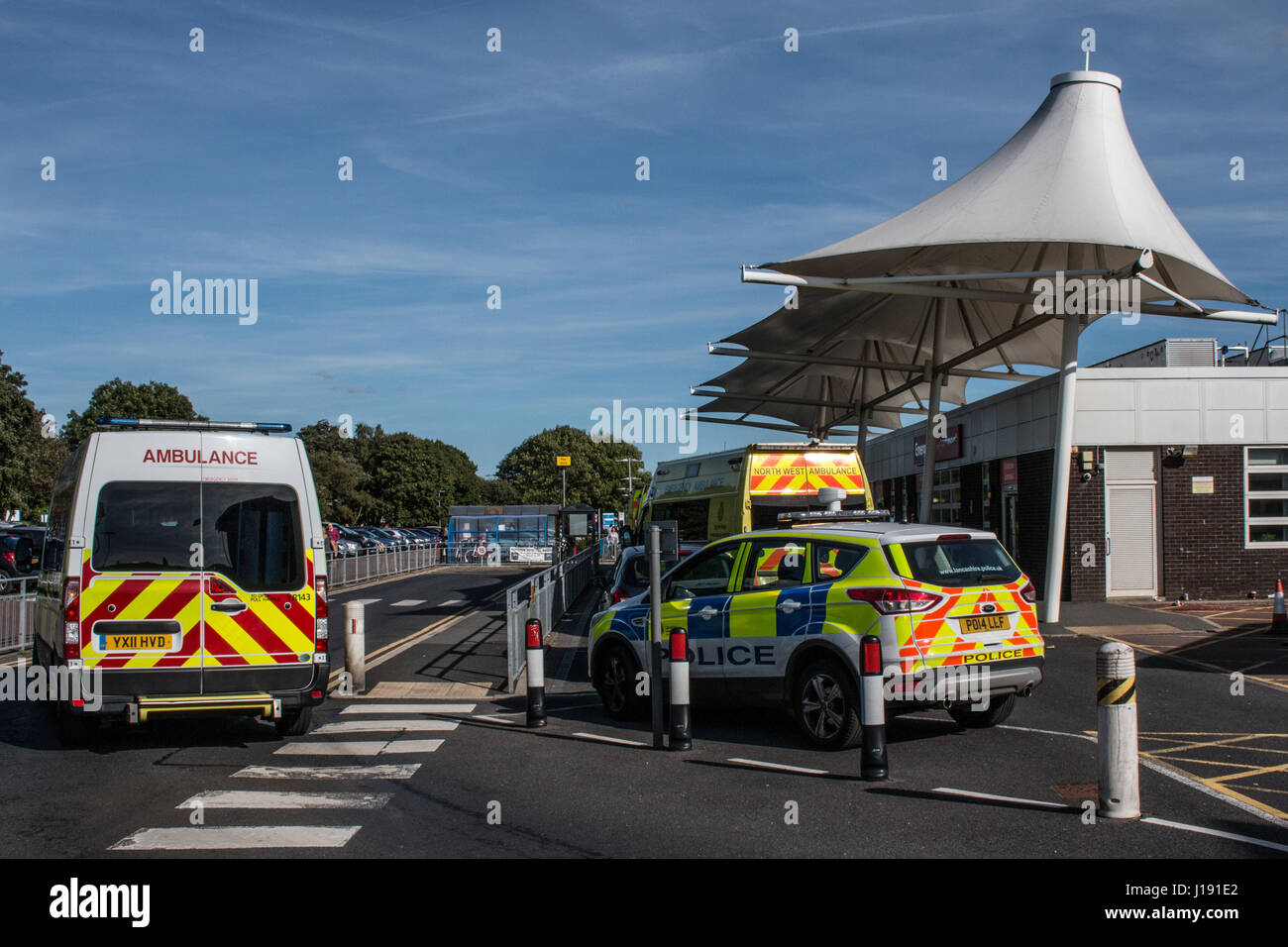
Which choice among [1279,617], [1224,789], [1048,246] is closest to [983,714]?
[1224,789]

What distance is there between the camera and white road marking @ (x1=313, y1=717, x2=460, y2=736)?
10562 millimetres

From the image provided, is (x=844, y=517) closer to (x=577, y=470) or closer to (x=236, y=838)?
(x=236, y=838)

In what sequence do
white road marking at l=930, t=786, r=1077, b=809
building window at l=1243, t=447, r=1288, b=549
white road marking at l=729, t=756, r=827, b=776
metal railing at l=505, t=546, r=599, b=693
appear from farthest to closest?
building window at l=1243, t=447, r=1288, b=549 < metal railing at l=505, t=546, r=599, b=693 < white road marking at l=729, t=756, r=827, b=776 < white road marking at l=930, t=786, r=1077, b=809

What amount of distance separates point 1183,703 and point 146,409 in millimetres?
66913

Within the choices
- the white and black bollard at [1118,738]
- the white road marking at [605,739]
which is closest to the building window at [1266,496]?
the white road marking at [605,739]

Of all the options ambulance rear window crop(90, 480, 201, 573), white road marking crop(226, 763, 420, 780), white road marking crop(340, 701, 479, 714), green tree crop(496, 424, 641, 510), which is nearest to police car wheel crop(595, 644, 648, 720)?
white road marking crop(340, 701, 479, 714)

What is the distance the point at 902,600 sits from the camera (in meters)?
8.73

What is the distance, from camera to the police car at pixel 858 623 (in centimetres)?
877

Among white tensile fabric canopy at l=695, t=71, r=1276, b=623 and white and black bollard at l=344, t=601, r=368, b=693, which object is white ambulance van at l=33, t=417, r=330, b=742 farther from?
white tensile fabric canopy at l=695, t=71, r=1276, b=623

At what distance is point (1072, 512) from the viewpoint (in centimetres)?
2164

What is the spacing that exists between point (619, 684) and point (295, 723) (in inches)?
118

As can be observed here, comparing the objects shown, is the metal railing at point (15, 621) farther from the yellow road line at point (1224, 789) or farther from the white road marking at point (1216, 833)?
the white road marking at point (1216, 833)

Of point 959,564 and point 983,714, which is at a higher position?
A: point 959,564
